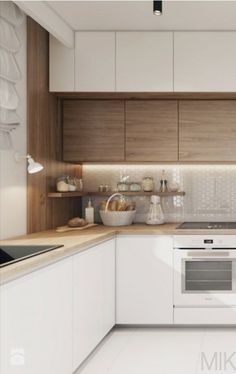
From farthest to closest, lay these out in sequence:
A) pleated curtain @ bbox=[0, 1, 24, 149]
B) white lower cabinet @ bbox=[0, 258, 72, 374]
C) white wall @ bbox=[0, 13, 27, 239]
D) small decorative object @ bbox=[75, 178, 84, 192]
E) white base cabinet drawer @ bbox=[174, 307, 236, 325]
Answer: small decorative object @ bbox=[75, 178, 84, 192] → white base cabinet drawer @ bbox=[174, 307, 236, 325] → white wall @ bbox=[0, 13, 27, 239] → pleated curtain @ bbox=[0, 1, 24, 149] → white lower cabinet @ bbox=[0, 258, 72, 374]

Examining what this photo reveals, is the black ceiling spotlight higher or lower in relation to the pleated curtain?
higher

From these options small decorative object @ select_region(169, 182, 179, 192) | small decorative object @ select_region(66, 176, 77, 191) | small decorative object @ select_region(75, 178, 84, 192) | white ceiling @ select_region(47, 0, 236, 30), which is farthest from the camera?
small decorative object @ select_region(169, 182, 179, 192)

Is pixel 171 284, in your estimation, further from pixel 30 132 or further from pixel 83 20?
pixel 83 20

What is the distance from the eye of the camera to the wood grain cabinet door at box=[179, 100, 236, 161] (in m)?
4.38

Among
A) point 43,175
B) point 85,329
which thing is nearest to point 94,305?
point 85,329

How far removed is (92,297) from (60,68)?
2.00 metres

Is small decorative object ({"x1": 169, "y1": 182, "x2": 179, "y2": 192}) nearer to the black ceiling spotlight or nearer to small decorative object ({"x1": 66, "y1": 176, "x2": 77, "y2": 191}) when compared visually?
small decorative object ({"x1": 66, "y1": 176, "x2": 77, "y2": 191})

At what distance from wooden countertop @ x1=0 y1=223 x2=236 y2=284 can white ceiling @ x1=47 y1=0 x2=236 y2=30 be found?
1.68 meters

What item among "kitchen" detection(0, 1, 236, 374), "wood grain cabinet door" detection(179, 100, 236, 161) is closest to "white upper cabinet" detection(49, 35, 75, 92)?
"kitchen" detection(0, 1, 236, 374)

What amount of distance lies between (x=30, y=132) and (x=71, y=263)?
127 cm

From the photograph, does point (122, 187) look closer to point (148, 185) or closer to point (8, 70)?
point (148, 185)

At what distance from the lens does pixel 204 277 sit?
400 centimetres

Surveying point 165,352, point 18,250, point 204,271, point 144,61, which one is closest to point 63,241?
point 18,250

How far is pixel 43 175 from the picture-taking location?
3.98 m
